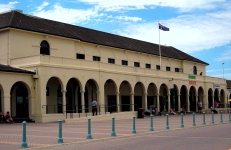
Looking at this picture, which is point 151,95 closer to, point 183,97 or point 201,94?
point 183,97

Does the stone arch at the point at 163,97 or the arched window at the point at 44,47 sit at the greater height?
the arched window at the point at 44,47

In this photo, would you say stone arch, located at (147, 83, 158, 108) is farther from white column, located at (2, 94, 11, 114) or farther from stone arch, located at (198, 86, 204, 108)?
white column, located at (2, 94, 11, 114)

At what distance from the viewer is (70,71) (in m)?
32.8

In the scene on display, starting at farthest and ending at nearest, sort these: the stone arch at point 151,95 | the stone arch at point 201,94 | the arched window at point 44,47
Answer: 1. the stone arch at point 201,94
2. the stone arch at point 151,95
3. the arched window at point 44,47

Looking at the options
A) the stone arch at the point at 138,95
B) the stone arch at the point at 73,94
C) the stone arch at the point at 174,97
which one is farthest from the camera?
the stone arch at the point at 174,97

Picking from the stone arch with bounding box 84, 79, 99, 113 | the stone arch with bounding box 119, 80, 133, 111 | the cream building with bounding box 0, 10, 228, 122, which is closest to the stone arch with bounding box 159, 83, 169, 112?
the cream building with bounding box 0, 10, 228, 122

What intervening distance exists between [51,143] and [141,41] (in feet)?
132

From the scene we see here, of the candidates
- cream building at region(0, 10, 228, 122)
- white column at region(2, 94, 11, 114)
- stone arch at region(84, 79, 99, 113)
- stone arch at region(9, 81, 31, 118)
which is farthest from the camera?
stone arch at region(84, 79, 99, 113)

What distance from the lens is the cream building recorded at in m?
30.2

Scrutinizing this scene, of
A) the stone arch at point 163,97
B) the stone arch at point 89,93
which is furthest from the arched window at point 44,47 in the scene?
the stone arch at point 163,97

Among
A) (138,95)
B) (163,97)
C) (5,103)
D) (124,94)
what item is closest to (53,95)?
(5,103)

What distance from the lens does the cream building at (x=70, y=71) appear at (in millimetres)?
30156

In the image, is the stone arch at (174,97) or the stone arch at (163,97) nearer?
the stone arch at (174,97)

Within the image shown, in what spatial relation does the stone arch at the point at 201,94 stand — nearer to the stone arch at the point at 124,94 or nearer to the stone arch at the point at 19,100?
the stone arch at the point at 124,94
